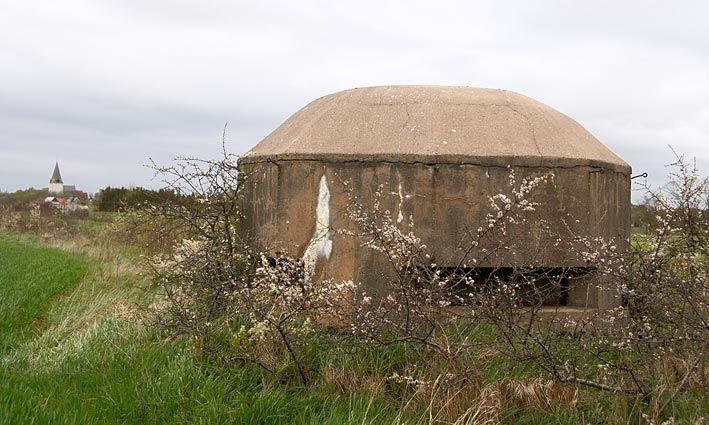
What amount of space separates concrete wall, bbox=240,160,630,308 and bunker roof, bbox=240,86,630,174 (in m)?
0.07

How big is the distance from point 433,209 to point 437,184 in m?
0.18

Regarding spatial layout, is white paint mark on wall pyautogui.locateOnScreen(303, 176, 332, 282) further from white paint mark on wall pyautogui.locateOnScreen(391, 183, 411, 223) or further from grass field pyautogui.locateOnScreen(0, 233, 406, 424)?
grass field pyautogui.locateOnScreen(0, 233, 406, 424)

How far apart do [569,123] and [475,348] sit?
2.57 meters

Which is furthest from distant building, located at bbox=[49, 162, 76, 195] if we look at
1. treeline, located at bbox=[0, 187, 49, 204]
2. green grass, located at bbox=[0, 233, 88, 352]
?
green grass, located at bbox=[0, 233, 88, 352]

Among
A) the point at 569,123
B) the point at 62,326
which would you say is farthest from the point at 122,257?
the point at 569,123

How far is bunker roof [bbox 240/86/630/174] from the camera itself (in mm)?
5008

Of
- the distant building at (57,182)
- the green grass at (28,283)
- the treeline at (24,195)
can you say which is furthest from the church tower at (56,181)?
the green grass at (28,283)

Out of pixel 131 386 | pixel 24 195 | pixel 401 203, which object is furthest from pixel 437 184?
pixel 24 195

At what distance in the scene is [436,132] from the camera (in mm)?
5156

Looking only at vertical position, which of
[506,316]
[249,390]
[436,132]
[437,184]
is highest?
[436,132]

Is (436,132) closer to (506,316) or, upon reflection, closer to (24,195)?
(506,316)

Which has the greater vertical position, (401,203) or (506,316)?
(401,203)

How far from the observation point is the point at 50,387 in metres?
3.72

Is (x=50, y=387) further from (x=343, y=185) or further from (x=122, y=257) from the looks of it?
(x=122, y=257)
